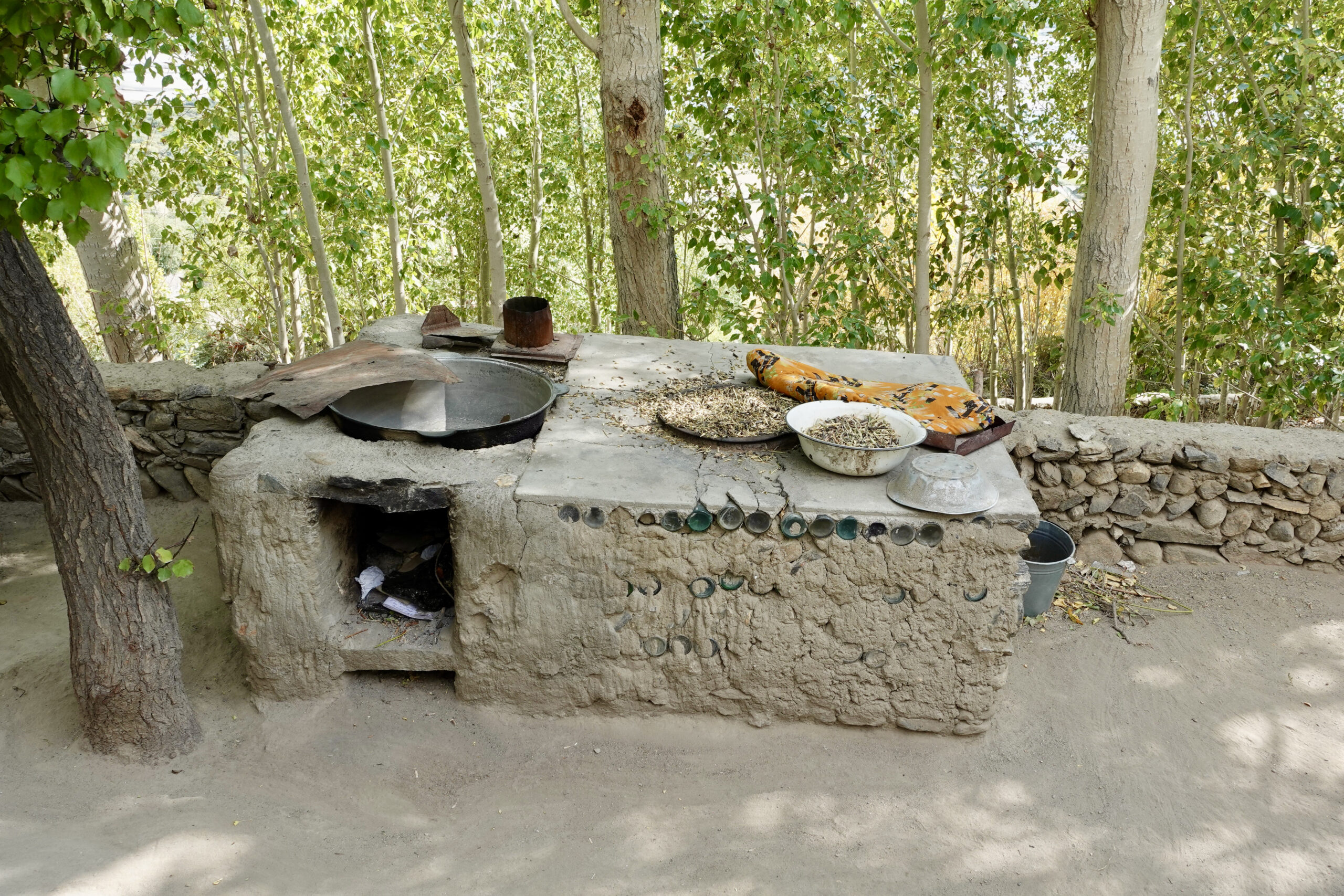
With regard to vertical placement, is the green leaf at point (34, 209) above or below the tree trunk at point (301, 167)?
below

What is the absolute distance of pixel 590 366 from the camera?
420cm

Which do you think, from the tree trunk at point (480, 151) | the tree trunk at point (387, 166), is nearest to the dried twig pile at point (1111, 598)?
the tree trunk at point (480, 151)

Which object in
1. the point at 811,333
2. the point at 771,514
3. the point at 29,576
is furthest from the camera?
the point at 811,333

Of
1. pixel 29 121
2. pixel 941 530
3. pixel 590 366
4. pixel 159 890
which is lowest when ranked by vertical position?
pixel 159 890

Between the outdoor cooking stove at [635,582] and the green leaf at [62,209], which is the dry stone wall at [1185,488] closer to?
the outdoor cooking stove at [635,582]

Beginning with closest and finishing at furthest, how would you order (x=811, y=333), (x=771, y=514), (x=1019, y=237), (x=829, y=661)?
(x=771, y=514)
(x=829, y=661)
(x=811, y=333)
(x=1019, y=237)

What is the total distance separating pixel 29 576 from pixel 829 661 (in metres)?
3.64

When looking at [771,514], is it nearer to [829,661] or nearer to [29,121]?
[829,661]

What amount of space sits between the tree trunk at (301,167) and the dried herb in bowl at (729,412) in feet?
10.3

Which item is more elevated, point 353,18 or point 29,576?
point 353,18

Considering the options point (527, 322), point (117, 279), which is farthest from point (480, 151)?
point (117, 279)

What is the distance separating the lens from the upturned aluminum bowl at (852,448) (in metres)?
3.07

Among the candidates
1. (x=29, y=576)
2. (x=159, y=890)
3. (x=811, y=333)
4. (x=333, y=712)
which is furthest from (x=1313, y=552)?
(x=29, y=576)

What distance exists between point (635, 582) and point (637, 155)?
3082 millimetres
